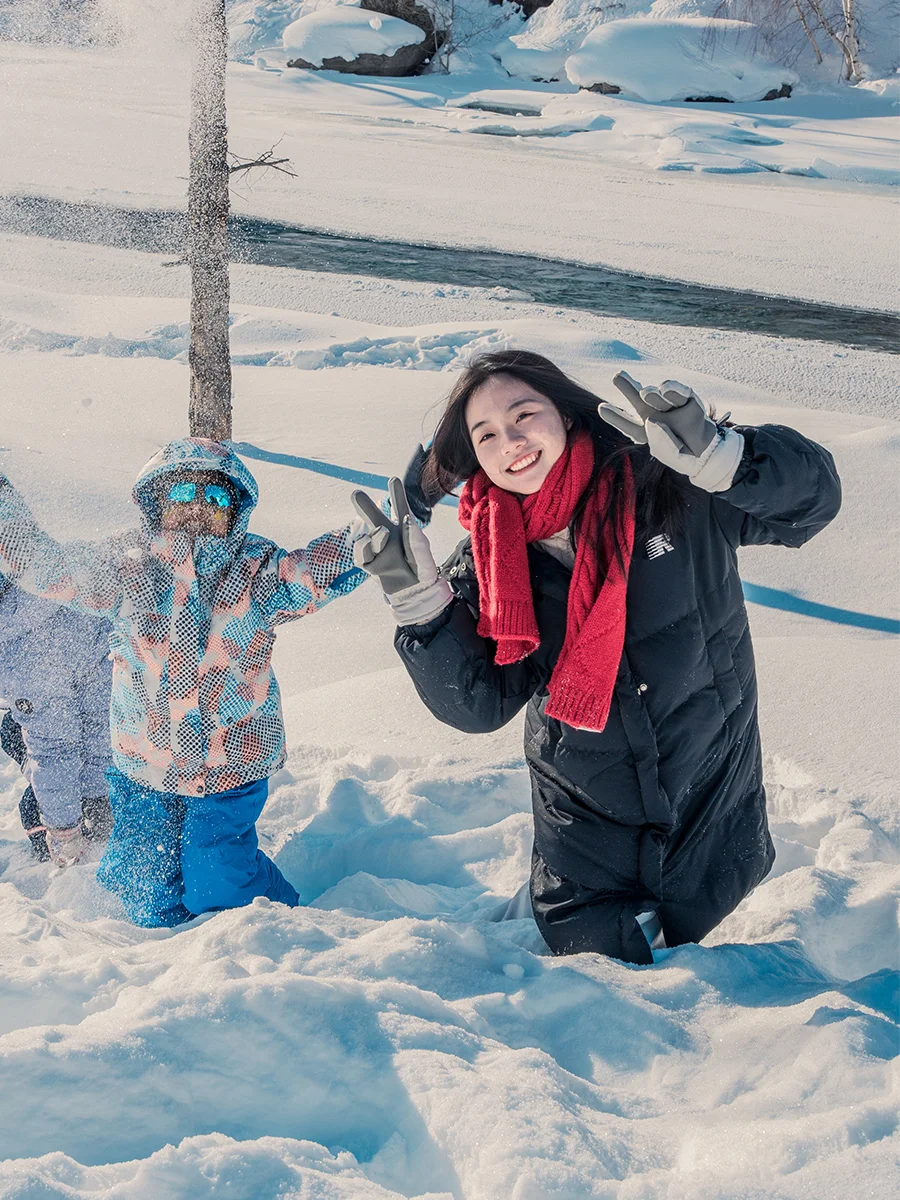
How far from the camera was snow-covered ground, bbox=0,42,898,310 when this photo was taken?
11195 mm

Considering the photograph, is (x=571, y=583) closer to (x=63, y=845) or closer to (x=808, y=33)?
(x=63, y=845)

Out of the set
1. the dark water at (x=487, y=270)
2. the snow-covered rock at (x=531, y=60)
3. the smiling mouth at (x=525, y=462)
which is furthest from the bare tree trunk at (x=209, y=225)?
the snow-covered rock at (x=531, y=60)

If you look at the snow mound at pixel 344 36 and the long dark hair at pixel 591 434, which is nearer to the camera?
the long dark hair at pixel 591 434

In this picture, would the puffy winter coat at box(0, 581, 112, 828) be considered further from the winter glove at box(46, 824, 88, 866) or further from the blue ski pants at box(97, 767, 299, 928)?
the blue ski pants at box(97, 767, 299, 928)

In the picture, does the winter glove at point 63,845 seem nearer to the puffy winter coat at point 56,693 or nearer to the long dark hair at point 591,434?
the puffy winter coat at point 56,693

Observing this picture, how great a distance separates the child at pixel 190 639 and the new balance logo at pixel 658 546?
0.70m

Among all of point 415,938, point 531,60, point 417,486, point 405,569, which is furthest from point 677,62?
point 415,938

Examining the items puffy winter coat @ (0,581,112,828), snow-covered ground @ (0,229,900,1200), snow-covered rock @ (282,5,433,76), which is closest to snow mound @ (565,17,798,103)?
snow-covered rock @ (282,5,433,76)

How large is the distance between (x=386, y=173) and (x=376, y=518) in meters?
13.6

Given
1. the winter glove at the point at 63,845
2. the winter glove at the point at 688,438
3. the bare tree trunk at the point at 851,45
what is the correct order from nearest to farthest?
the winter glove at the point at 688,438 → the winter glove at the point at 63,845 → the bare tree trunk at the point at 851,45

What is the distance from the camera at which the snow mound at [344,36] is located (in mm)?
22781

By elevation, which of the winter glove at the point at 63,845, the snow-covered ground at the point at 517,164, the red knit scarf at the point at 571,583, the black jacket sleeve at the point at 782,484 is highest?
the snow-covered ground at the point at 517,164

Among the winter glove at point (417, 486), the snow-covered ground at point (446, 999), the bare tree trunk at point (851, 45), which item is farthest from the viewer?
the bare tree trunk at point (851, 45)

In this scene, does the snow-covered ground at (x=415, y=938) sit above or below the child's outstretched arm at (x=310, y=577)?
below
